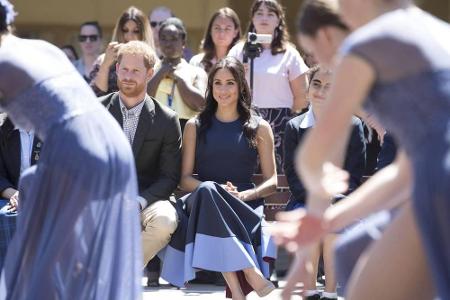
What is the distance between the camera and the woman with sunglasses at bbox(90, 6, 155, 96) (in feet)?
27.3

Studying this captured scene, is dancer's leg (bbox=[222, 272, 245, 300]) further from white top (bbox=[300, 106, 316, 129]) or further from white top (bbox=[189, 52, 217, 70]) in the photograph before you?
white top (bbox=[189, 52, 217, 70])

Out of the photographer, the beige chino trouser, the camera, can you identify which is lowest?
the beige chino trouser

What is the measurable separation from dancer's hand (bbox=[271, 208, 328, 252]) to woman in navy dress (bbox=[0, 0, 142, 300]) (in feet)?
4.12

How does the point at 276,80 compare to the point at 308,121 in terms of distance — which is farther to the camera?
the point at 276,80

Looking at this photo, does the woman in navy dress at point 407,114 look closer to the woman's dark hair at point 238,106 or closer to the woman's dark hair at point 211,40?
the woman's dark hair at point 238,106

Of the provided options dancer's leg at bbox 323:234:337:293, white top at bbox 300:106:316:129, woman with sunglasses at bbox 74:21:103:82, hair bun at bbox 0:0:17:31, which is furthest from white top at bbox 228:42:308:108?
hair bun at bbox 0:0:17:31

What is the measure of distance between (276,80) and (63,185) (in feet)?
12.8

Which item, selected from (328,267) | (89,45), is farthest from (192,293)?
(89,45)

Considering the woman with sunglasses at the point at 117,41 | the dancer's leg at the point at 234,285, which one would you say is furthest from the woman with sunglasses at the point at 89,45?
the dancer's leg at the point at 234,285

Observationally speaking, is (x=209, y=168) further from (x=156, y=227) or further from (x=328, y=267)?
(x=328, y=267)

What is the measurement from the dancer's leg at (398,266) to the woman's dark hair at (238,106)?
12.2ft

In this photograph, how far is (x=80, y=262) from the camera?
15.1 feet

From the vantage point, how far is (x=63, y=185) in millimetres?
4566

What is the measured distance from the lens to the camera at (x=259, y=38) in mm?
8172
